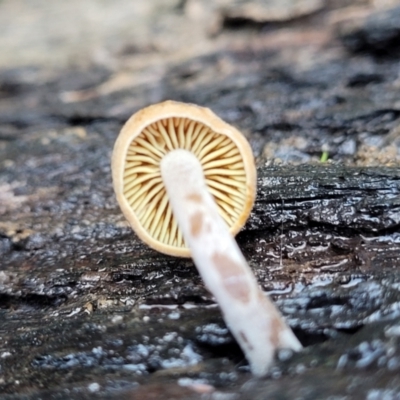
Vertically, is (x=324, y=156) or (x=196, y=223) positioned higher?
(x=324, y=156)

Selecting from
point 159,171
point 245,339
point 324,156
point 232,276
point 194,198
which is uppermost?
point 324,156

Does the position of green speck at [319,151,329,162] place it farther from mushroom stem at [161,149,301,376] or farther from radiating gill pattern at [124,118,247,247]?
mushroom stem at [161,149,301,376]

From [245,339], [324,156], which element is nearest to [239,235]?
[245,339]

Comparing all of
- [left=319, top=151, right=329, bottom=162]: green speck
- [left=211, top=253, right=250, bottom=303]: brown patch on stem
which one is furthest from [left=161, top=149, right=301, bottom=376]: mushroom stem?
[left=319, top=151, right=329, bottom=162]: green speck

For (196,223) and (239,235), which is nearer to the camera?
(196,223)

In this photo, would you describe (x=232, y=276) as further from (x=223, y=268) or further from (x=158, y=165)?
(x=158, y=165)

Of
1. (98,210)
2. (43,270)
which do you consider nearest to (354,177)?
(98,210)
